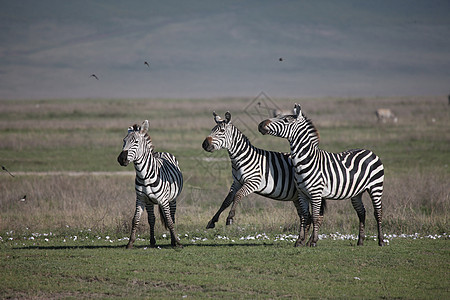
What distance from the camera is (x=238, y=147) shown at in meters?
11.7

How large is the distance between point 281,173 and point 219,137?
58.4 inches

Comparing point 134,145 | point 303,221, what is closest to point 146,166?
point 134,145

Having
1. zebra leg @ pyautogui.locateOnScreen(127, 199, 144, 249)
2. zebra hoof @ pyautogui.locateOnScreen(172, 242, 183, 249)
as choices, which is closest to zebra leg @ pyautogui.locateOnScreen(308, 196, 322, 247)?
zebra hoof @ pyautogui.locateOnScreen(172, 242, 183, 249)

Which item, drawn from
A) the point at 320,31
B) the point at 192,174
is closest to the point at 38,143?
the point at 192,174

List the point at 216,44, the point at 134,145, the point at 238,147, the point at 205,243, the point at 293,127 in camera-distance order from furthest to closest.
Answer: the point at 216,44
the point at 205,243
the point at 238,147
the point at 293,127
the point at 134,145

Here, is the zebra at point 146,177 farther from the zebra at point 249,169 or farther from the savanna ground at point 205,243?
the zebra at point 249,169

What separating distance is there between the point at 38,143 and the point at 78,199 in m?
16.0

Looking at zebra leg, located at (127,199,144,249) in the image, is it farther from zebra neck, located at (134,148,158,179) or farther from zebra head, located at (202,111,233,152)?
zebra head, located at (202,111,233,152)

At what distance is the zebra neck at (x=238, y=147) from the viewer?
11.7 meters

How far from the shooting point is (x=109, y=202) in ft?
56.2

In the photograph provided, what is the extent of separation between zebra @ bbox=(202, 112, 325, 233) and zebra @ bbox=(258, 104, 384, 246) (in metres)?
0.46

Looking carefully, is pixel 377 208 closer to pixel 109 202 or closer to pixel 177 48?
pixel 109 202

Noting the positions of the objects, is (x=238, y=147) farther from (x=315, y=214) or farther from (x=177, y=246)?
(x=177, y=246)

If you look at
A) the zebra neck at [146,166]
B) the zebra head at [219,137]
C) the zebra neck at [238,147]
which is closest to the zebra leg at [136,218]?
the zebra neck at [146,166]
